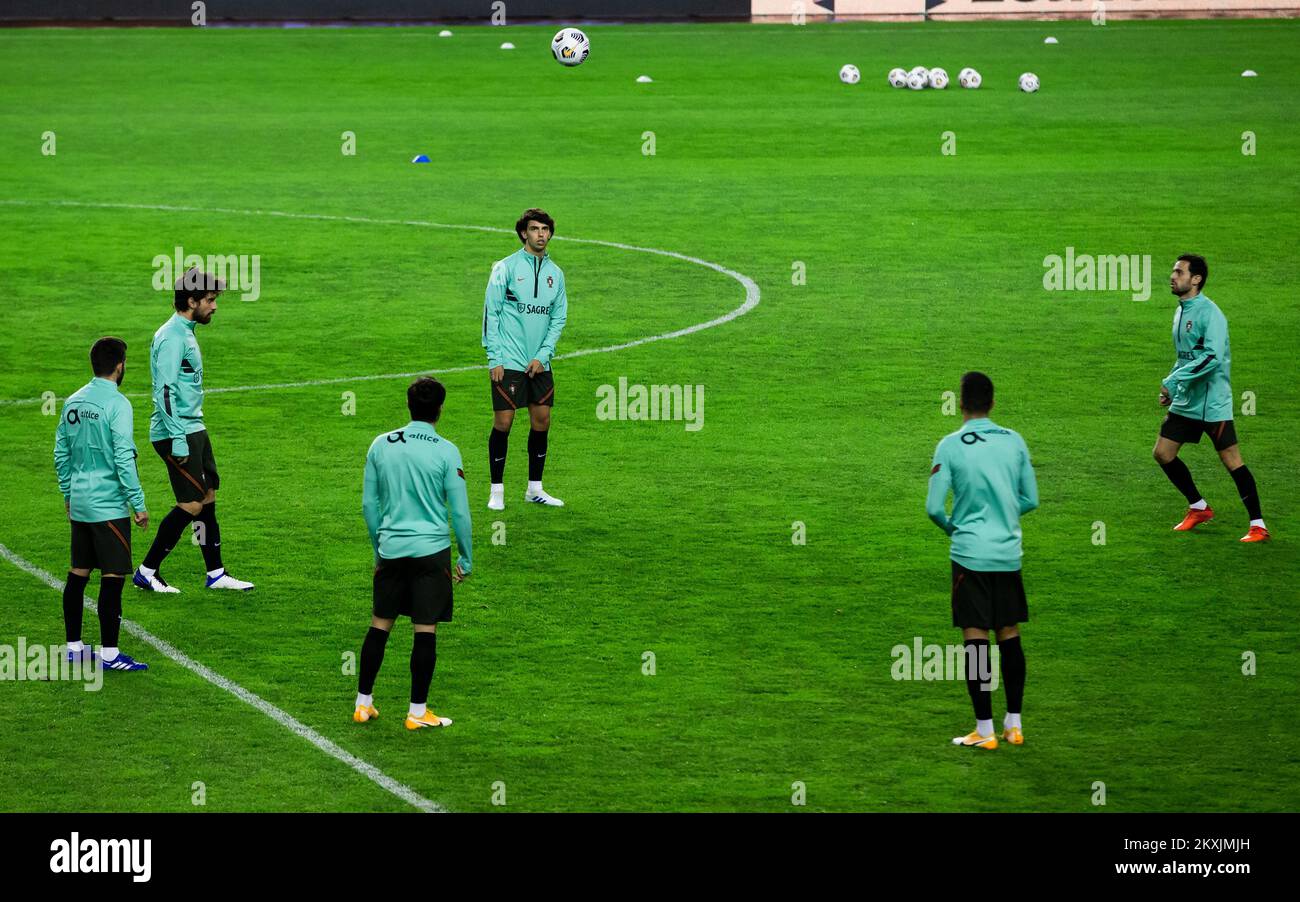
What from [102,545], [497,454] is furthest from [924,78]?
[102,545]

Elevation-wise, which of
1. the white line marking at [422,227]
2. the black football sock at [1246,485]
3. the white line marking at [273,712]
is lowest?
the white line marking at [273,712]

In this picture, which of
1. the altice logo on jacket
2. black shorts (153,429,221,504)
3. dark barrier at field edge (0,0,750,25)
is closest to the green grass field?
the altice logo on jacket

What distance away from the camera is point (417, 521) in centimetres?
1148

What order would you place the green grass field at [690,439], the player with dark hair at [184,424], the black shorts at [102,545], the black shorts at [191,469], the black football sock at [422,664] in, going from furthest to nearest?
the black shorts at [191,469], the player with dark hair at [184,424], the black shorts at [102,545], the black football sock at [422,664], the green grass field at [690,439]

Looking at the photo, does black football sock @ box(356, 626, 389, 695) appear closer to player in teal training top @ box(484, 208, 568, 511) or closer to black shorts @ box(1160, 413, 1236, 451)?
player in teal training top @ box(484, 208, 568, 511)

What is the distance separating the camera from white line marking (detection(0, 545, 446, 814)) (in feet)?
35.7

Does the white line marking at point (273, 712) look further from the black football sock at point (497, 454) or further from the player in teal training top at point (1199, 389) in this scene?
the player in teal training top at point (1199, 389)

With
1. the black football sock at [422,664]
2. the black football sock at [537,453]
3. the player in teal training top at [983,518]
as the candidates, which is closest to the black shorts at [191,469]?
the black football sock at [422,664]

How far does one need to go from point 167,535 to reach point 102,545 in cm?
200

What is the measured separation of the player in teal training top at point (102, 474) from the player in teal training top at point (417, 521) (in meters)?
1.85

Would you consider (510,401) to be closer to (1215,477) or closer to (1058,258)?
(1215,477)

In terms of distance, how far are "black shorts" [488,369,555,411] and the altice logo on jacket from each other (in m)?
11.0

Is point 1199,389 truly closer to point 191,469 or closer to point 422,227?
point 191,469

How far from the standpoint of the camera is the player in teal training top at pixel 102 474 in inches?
487
